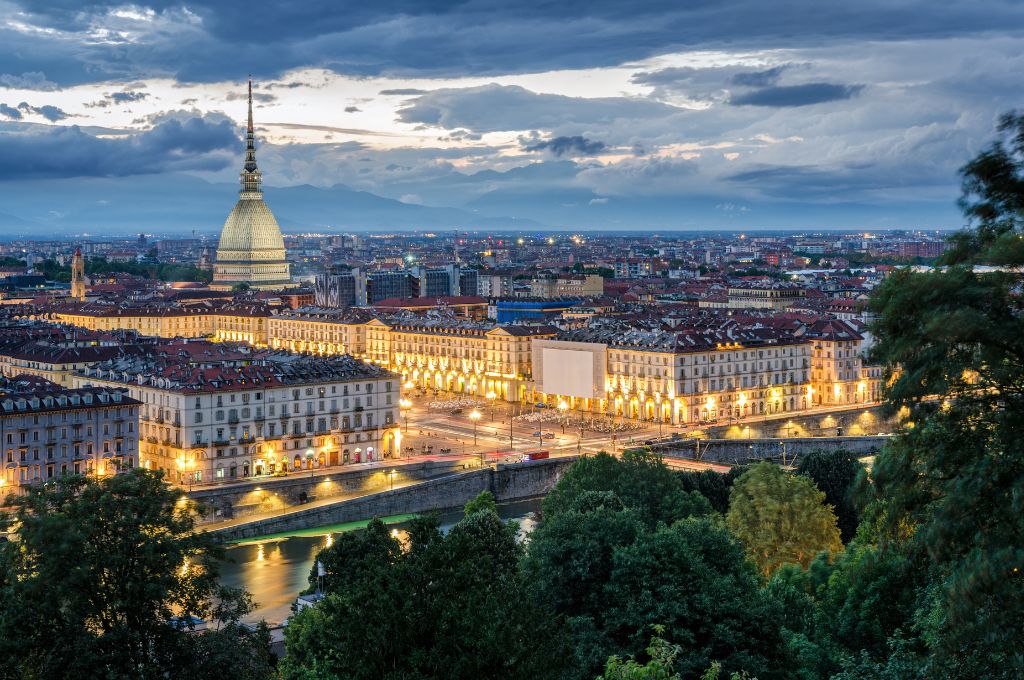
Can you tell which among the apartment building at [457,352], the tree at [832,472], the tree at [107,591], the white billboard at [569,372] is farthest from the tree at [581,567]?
the apartment building at [457,352]

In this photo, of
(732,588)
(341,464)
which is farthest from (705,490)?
(732,588)

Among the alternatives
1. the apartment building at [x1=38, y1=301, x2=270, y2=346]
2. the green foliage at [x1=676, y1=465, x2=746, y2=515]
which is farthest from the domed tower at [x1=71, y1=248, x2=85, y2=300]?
the green foliage at [x1=676, y1=465, x2=746, y2=515]

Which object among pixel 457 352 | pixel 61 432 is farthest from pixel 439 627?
pixel 457 352

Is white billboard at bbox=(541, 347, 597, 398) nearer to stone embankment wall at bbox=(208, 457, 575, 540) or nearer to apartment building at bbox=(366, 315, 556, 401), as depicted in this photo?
apartment building at bbox=(366, 315, 556, 401)

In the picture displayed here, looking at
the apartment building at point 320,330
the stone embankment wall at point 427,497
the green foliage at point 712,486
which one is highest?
the apartment building at point 320,330

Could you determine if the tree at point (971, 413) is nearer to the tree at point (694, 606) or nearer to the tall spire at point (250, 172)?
the tree at point (694, 606)

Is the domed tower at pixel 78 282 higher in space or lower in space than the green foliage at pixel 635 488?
higher
